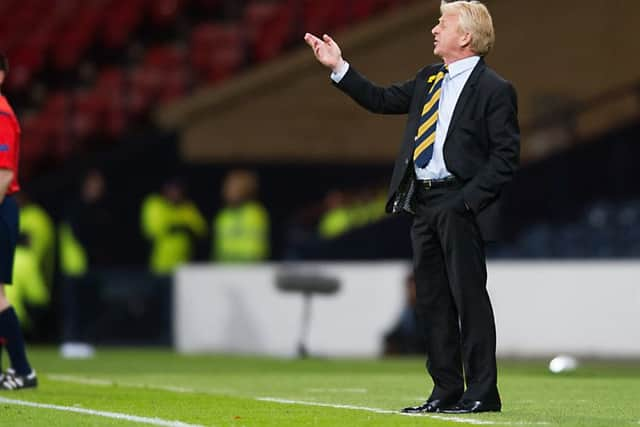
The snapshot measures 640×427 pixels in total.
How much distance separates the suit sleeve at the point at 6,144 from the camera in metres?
10.1

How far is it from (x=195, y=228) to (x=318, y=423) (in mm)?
12337

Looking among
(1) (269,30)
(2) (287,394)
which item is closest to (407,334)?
(2) (287,394)

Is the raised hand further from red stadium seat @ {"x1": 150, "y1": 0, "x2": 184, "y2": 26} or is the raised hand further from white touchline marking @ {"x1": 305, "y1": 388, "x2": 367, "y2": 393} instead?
red stadium seat @ {"x1": 150, "y1": 0, "x2": 184, "y2": 26}

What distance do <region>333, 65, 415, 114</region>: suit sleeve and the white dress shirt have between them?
0.80 feet

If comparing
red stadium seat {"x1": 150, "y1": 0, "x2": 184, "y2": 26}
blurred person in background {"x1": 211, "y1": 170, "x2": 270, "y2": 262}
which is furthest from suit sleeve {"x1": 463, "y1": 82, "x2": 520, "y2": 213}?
red stadium seat {"x1": 150, "y1": 0, "x2": 184, "y2": 26}

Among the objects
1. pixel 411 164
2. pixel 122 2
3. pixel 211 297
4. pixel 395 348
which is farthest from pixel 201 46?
pixel 411 164

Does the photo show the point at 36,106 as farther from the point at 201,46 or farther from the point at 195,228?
the point at 195,228

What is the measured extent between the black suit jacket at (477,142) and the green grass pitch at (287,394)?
39.7 inches

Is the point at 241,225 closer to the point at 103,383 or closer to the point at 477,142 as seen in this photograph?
the point at 103,383

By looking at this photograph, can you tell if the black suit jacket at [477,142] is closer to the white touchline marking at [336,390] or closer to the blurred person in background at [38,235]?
the white touchline marking at [336,390]

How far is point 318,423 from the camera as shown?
797cm

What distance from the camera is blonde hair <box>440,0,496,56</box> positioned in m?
8.33

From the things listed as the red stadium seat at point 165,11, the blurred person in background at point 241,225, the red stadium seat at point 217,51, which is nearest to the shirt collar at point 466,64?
the blurred person in background at point 241,225

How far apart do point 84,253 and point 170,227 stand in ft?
3.43
